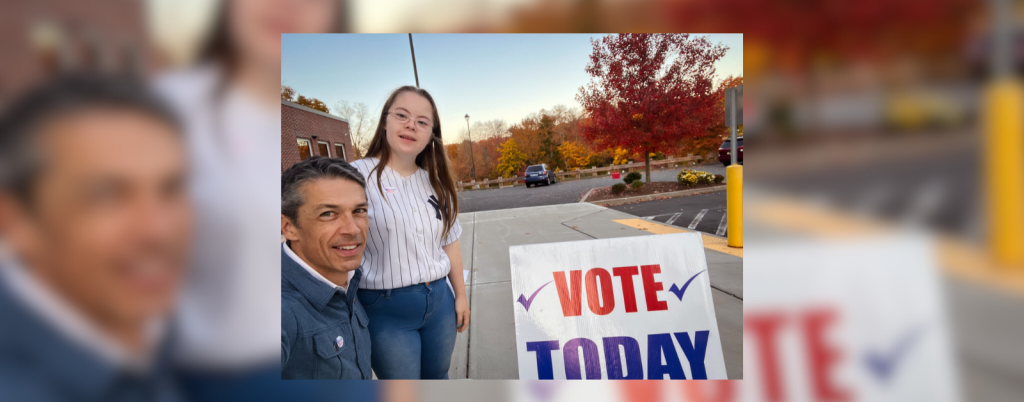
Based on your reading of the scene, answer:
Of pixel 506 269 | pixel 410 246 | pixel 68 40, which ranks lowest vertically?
pixel 506 269

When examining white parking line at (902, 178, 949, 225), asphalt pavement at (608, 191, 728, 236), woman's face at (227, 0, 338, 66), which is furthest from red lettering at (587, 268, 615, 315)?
white parking line at (902, 178, 949, 225)

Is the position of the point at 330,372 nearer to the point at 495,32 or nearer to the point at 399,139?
the point at 399,139

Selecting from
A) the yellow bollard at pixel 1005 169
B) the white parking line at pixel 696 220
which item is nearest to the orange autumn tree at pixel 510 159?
the white parking line at pixel 696 220

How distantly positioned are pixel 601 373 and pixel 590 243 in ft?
1.92

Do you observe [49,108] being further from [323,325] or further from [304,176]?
[323,325]

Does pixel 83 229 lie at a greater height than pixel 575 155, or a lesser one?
lesser

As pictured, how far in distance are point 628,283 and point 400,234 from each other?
3.38 feet

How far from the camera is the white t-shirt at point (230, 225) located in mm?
1761

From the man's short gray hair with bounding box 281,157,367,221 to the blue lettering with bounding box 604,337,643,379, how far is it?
1.29 metres

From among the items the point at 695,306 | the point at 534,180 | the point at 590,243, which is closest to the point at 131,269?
the point at 534,180

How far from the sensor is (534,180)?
6.09 ft

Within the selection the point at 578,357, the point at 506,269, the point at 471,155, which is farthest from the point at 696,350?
the point at 471,155

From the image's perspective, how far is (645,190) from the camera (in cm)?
185

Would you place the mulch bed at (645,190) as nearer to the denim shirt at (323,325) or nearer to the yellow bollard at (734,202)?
the yellow bollard at (734,202)
